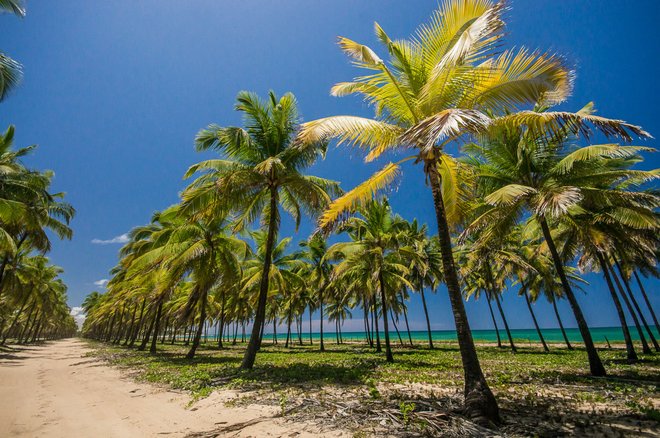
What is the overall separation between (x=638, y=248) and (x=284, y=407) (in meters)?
18.5

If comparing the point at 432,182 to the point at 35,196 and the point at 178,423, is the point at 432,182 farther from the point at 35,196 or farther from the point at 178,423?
the point at 35,196

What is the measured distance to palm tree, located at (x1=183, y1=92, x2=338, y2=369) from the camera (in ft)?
39.6

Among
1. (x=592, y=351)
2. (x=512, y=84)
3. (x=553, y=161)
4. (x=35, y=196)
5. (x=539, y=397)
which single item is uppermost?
(x=35, y=196)

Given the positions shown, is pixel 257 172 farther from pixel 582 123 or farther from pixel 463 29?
pixel 582 123

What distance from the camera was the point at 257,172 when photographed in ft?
39.7

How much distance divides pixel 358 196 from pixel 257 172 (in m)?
6.22

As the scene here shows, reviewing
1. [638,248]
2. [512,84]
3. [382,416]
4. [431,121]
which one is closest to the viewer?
[431,121]

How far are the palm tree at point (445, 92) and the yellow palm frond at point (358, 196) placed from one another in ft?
0.08

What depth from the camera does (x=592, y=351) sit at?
10.5m

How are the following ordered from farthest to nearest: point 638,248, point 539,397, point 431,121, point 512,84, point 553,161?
point 638,248, point 553,161, point 539,397, point 512,84, point 431,121

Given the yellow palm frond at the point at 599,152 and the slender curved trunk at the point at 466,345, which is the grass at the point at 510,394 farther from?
the yellow palm frond at the point at 599,152

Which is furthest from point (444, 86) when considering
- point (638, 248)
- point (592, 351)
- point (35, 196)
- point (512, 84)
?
point (35, 196)

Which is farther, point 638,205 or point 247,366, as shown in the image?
point 247,366

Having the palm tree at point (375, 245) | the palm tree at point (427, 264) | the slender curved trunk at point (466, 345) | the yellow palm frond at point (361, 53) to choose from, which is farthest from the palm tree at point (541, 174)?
the palm tree at point (427, 264)
